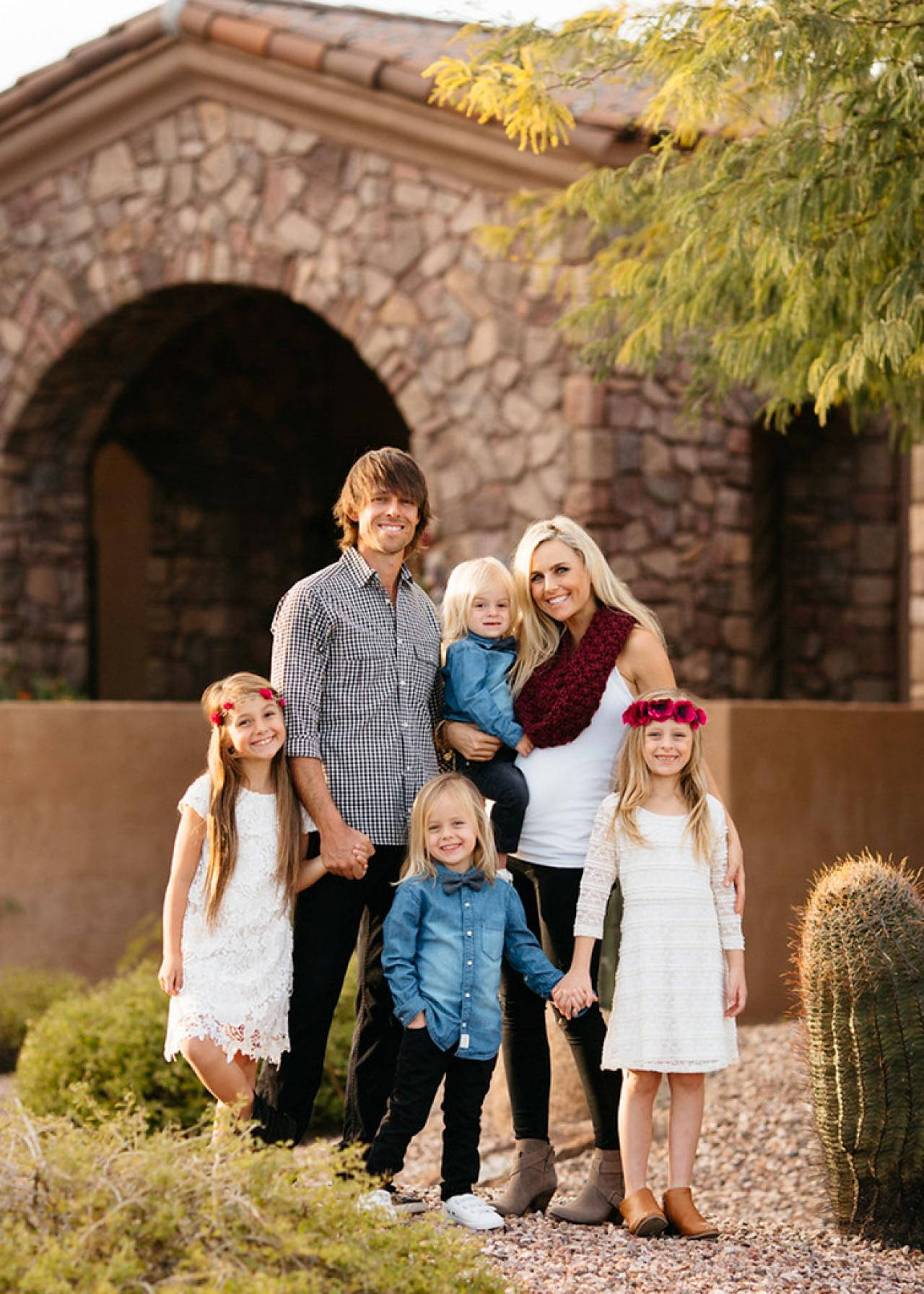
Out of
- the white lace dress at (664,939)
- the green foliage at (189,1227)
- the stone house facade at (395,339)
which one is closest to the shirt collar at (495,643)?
the white lace dress at (664,939)

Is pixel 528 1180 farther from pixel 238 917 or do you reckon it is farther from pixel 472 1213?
pixel 238 917

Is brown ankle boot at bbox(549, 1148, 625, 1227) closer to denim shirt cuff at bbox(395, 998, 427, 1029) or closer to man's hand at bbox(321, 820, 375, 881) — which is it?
denim shirt cuff at bbox(395, 998, 427, 1029)

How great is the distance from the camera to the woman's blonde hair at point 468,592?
14.8 ft

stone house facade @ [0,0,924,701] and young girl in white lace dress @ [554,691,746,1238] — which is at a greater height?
stone house facade @ [0,0,924,701]

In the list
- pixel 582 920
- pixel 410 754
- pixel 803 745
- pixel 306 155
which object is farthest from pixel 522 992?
pixel 306 155

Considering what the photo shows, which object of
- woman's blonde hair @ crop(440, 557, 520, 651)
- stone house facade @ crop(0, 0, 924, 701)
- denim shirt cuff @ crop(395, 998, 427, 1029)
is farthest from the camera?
stone house facade @ crop(0, 0, 924, 701)

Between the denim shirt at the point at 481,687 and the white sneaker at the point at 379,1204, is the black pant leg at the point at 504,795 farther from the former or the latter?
the white sneaker at the point at 379,1204

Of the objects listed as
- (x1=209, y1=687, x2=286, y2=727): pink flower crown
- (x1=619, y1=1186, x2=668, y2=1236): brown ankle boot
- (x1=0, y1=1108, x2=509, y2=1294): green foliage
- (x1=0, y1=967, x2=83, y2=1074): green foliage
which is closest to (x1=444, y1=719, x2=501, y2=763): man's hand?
(x1=209, y1=687, x2=286, y2=727): pink flower crown

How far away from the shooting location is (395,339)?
9.20 m

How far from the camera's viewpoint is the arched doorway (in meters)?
12.8

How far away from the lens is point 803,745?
323 inches

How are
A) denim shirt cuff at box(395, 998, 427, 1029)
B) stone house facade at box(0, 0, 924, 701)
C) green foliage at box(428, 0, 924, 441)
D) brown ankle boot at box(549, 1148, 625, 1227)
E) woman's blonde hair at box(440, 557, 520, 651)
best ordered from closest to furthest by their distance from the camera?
denim shirt cuff at box(395, 998, 427, 1029) → brown ankle boot at box(549, 1148, 625, 1227) → woman's blonde hair at box(440, 557, 520, 651) → green foliage at box(428, 0, 924, 441) → stone house facade at box(0, 0, 924, 701)

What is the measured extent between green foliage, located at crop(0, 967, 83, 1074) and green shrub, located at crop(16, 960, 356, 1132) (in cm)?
126

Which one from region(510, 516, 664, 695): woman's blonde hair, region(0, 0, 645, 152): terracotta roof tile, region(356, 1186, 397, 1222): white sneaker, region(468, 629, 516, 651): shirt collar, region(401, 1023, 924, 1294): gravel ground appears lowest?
region(401, 1023, 924, 1294): gravel ground
